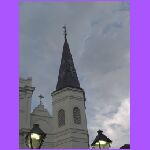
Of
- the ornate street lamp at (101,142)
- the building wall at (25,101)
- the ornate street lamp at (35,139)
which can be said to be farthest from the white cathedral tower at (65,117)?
the ornate street lamp at (35,139)

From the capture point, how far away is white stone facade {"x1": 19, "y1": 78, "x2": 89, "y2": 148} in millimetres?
37156

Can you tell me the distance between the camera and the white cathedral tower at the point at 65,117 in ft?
123

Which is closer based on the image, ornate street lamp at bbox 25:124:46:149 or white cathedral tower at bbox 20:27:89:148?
ornate street lamp at bbox 25:124:46:149

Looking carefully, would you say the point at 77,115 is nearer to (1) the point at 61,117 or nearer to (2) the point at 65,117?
(2) the point at 65,117

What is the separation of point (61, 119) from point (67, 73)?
19.9ft

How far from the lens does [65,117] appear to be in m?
39.0

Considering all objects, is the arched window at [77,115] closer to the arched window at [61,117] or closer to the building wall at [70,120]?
the building wall at [70,120]

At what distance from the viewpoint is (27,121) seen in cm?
3669

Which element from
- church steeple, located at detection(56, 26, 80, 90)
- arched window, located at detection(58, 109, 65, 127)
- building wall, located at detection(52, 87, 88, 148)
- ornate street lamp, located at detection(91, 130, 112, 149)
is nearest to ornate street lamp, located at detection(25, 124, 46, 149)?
ornate street lamp, located at detection(91, 130, 112, 149)

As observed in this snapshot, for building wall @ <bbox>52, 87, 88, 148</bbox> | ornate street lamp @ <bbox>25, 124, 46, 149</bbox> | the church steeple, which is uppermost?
the church steeple

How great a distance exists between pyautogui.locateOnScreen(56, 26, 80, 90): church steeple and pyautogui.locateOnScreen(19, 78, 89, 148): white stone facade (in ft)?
3.48

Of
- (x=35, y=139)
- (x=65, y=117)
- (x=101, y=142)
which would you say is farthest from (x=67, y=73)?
(x=35, y=139)

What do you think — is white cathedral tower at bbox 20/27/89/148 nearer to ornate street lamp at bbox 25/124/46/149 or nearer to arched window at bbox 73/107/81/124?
arched window at bbox 73/107/81/124

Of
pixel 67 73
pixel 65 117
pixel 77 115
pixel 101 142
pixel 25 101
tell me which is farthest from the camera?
pixel 67 73
